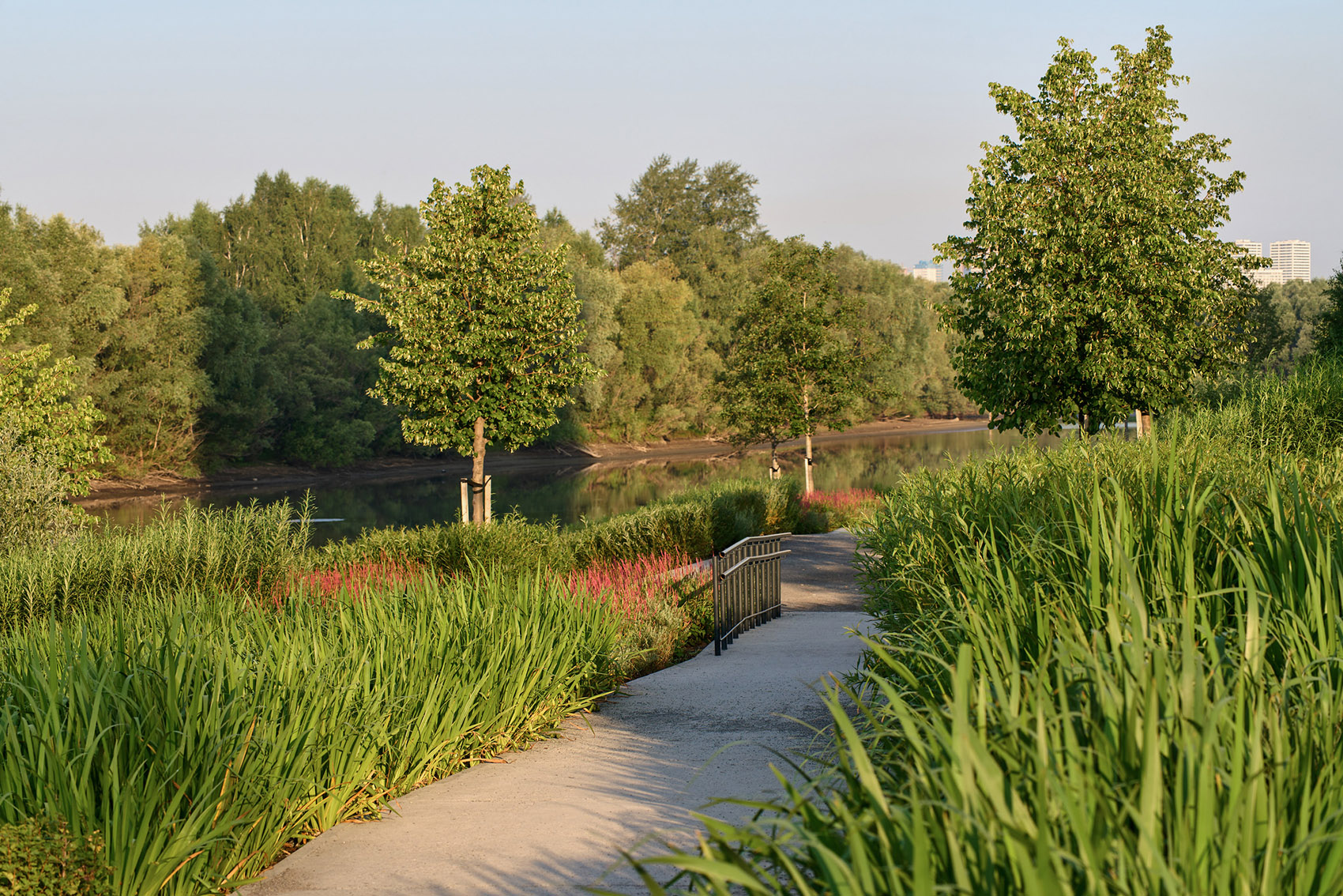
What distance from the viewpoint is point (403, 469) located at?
52.0 meters

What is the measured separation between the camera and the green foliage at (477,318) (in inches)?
798

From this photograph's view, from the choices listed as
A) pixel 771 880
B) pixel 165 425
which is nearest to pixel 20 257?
pixel 165 425

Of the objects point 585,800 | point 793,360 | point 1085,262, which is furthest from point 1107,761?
point 793,360

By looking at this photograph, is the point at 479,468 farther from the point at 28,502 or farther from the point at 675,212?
the point at 675,212

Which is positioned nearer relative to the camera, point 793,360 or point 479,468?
point 479,468

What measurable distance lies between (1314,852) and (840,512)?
2180 cm

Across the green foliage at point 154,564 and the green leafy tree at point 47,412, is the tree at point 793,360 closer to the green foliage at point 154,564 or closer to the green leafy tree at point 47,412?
the green leafy tree at point 47,412

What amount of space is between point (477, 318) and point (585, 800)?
16851 mm

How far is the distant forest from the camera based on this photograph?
3862 cm

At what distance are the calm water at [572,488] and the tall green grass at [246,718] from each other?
21.2 m

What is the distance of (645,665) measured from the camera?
27.7 feet

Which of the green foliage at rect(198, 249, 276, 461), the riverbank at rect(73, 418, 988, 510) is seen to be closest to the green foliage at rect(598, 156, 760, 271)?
the riverbank at rect(73, 418, 988, 510)

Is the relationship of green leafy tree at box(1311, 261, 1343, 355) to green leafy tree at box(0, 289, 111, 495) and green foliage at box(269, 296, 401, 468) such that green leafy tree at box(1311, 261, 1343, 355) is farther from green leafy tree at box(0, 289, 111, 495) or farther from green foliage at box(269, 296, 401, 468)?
green foliage at box(269, 296, 401, 468)

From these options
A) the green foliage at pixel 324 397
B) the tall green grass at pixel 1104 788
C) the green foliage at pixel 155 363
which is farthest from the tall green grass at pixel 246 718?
the green foliage at pixel 324 397
